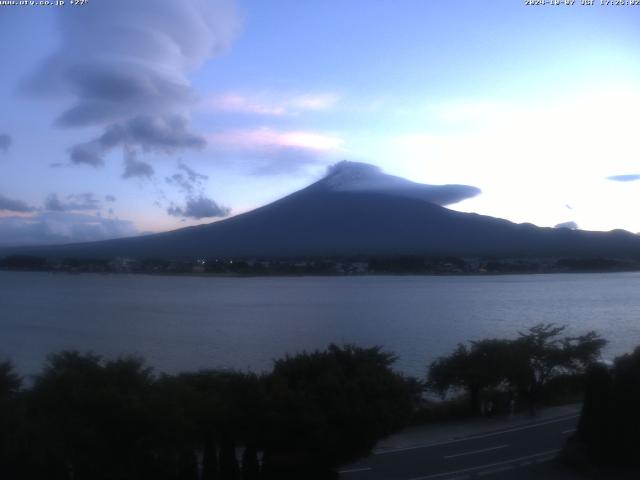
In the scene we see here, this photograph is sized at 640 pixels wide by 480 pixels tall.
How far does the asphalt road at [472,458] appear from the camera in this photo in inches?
343

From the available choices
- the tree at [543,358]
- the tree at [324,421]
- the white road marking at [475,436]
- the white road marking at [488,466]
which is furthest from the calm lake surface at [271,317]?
the tree at [324,421]

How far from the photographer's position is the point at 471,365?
48.1 ft

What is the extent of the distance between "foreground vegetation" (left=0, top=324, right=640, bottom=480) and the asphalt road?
2.51ft

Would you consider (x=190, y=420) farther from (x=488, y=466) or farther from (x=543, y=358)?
(x=543, y=358)

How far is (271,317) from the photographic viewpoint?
34219 mm

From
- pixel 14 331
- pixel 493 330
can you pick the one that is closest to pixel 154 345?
pixel 14 331

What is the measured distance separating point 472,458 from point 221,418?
11.5 feet

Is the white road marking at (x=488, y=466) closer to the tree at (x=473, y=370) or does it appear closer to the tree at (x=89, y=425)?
the tree at (x=89, y=425)

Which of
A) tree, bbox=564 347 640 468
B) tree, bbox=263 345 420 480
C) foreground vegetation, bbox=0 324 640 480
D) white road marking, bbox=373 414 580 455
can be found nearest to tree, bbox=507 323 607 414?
white road marking, bbox=373 414 580 455

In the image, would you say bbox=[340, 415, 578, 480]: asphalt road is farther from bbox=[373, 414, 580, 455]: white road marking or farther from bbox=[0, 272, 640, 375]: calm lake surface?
bbox=[0, 272, 640, 375]: calm lake surface

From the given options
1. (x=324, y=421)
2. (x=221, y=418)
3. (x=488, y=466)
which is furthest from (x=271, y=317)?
(x=324, y=421)

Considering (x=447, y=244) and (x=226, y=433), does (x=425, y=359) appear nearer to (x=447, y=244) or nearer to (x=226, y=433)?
(x=226, y=433)

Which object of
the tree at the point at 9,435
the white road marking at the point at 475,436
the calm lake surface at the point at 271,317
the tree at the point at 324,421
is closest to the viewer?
the tree at the point at 9,435

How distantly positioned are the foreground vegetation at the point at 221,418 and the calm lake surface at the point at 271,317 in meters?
9.36
